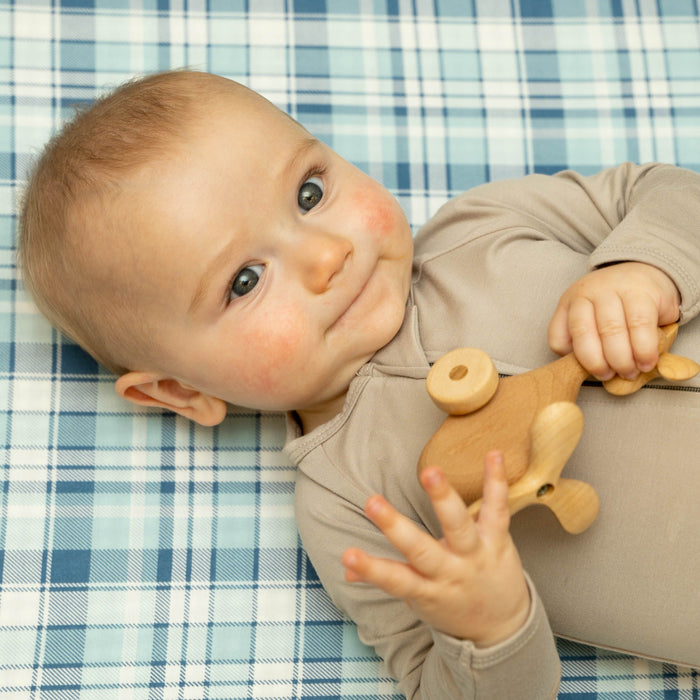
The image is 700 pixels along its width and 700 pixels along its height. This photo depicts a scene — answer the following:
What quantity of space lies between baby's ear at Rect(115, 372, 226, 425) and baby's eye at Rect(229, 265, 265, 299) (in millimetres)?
202

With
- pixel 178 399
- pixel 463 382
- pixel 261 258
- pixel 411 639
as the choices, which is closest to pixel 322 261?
pixel 261 258

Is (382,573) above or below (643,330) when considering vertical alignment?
below

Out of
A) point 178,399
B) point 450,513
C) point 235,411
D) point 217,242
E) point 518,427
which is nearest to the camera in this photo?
point 450,513

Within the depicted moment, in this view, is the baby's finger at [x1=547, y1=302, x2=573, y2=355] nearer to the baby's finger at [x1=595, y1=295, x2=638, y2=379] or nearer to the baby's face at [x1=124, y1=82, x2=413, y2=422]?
the baby's finger at [x1=595, y1=295, x2=638, y2=379]

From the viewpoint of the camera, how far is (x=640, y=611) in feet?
3.34

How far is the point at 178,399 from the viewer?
46.6 inches

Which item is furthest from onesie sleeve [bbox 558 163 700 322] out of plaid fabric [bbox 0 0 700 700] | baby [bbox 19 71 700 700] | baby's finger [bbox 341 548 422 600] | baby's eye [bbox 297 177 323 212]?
baby's finger [bbox 341 548 422 600]

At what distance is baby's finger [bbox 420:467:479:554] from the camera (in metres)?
0.76

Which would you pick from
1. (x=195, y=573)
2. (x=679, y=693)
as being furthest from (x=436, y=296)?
(x=679, y=693)

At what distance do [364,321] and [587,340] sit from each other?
275 millimetres

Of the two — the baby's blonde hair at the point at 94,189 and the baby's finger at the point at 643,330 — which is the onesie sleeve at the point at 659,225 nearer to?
the baby's finger at the point at 643,330

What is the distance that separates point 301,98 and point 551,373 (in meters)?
0.73

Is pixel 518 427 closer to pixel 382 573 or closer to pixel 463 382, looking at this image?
pixel 463 382

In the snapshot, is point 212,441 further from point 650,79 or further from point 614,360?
point 650,79
